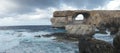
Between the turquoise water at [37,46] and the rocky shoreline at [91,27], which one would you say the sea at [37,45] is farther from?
the rocky shoreline at [91,27]

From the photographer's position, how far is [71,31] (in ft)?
126

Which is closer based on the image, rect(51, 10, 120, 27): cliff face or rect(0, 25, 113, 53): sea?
rect(0, 25, 113, 53): sea

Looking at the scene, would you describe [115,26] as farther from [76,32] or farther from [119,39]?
[119,39]

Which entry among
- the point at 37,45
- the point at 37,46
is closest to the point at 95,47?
the point at 37,46

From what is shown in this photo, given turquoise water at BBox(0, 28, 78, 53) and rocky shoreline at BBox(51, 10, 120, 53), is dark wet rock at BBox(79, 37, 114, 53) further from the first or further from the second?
turquoise water at BBox(0, 28, 78, 53)

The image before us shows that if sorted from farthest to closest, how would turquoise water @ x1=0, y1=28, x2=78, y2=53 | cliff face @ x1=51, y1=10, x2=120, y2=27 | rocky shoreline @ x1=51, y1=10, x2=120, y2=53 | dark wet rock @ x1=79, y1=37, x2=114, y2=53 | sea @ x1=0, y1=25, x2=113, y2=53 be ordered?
1. cliff face @ x1=51, y1=10, x2=120, y2=27
2. sea @ x1=0, y1=25, x2=113, y2=53
3. turquoise water @ x1=0, y1=28, x2=78, y2=53
4. rocky shoreline @ x1=51, y1=10, x2=120, y2=53
5. dark wet rock @ x1=79, y1=37, x2=114, y2=53

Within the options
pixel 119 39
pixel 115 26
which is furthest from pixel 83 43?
pixel 115 26

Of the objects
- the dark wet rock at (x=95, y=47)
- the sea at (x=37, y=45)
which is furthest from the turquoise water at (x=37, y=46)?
the dark wet rock at (x=95, y=47)

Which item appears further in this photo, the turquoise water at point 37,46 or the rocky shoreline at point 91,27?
the turquoise water at point 37,46

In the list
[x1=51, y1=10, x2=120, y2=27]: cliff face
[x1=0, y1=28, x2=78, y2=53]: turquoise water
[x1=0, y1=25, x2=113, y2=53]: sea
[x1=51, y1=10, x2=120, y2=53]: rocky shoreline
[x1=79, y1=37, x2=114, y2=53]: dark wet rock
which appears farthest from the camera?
[x1=51, y1=10, x2=120, y2=27]: cliff face

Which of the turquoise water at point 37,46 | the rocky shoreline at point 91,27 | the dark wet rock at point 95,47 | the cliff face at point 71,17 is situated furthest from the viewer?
the cliff face at point 71,17

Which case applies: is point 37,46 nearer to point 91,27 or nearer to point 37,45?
point 37,45

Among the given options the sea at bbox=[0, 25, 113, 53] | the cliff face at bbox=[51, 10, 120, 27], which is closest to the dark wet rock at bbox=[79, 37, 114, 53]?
the sea at bbox=[0, 25, 113, 53]

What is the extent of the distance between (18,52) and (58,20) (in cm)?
4328
